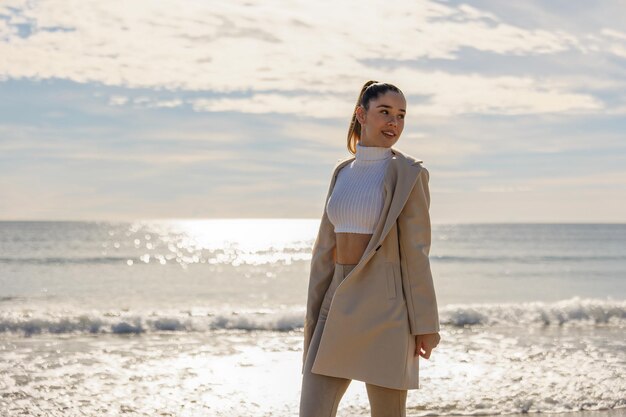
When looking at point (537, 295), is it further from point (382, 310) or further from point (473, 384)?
point (382, 310)

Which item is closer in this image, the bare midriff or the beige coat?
the beige coat

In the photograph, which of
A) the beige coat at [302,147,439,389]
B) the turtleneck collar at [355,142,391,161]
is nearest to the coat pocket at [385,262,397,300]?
the beige coat at [302,147,439,389]

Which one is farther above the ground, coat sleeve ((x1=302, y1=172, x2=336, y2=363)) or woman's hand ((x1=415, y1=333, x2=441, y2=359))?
coat sleeve ((x1=302, y1=172, x2=336, y2=363))

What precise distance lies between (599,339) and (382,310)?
9175 millimetres

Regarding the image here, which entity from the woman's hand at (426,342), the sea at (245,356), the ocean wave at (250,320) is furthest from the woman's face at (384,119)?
the ocean wave at (250,320)

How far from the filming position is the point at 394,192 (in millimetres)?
3002

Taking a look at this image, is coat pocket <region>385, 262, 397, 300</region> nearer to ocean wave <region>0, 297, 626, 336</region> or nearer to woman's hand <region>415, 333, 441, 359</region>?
woman's hand <region>415, 333, 441, 359</region>

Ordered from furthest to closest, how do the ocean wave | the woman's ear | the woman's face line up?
the ocean wave, the woman's ear, the woman's face

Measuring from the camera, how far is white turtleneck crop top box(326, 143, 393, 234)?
307cm

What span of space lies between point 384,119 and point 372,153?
16 centimetres

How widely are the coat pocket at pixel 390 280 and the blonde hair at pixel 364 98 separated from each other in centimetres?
57

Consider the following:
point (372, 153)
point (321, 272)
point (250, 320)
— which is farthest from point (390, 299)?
point (250, 320)

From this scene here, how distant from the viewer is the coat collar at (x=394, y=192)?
296 cm

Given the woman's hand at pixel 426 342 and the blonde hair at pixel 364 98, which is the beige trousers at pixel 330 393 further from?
the blonde hair at pixel 364 98
